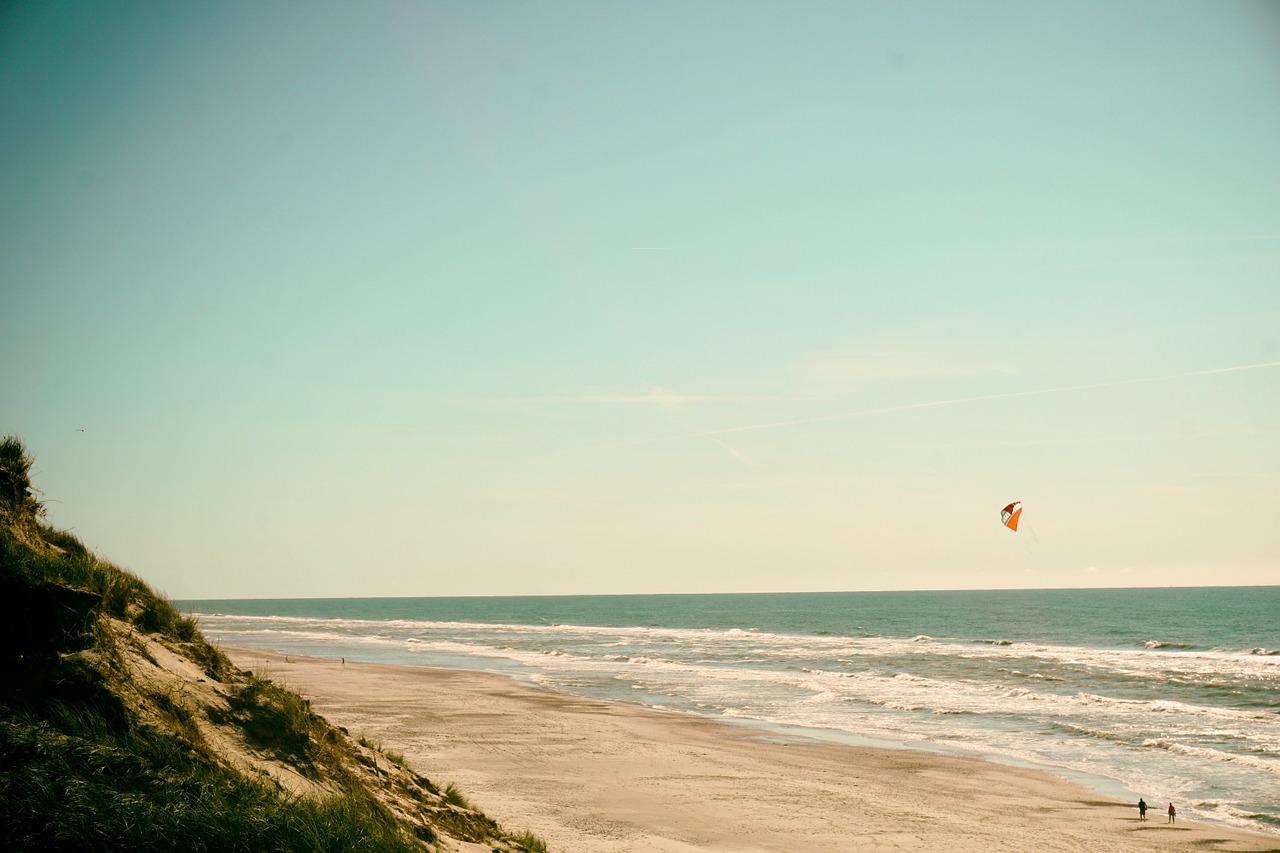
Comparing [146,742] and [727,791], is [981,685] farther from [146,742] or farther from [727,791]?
[146,742]

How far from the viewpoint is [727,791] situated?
65.9ft

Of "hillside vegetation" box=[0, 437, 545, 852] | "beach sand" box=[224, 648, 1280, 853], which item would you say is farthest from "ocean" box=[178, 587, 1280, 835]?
"beach sand" box=[224, 648, 1280, 853]

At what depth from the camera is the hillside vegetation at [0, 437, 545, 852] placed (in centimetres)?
600

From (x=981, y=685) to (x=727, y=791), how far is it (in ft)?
90.3

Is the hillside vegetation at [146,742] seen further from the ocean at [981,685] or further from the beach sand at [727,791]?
the beach sand at [727,791]

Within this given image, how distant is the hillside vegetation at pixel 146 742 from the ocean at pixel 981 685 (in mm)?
1611

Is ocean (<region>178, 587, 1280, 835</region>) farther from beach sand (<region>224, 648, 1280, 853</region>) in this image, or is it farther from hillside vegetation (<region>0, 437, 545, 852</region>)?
beach sand (<region>224, 648, 1280, 853</region>)

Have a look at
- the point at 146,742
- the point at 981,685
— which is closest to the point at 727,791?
the point at 146,742

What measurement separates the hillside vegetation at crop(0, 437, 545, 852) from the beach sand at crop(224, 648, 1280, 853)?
7.70ft

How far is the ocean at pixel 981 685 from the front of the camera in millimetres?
24797

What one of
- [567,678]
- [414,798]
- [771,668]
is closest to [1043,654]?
[771,668]

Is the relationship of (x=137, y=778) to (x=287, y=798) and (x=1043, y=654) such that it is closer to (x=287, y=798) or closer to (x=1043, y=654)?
(x=287, y=798)

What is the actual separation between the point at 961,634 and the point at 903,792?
68.6 metres

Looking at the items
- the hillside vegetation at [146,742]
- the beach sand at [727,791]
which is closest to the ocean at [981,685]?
the hillside vegetation at [146,742]
